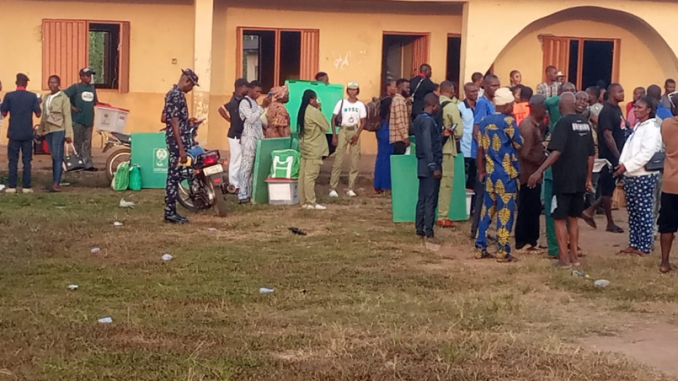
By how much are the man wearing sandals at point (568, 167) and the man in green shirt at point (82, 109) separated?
366 inches

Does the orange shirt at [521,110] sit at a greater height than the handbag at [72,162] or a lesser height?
greater

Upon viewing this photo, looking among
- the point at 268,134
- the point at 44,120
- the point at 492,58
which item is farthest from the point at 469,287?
the point at 492,58

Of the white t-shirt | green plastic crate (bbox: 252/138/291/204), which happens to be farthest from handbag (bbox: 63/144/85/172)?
the white t-shirt

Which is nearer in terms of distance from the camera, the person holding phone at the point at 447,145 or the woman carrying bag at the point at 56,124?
the person holding phone at the point at 447,145

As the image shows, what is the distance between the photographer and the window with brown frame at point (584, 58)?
19922 mm

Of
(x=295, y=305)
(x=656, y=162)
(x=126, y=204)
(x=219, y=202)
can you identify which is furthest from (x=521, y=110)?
(x=295, y=305)

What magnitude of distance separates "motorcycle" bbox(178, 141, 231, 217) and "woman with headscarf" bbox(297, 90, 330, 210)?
48.3 inches

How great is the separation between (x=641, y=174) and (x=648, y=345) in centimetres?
415

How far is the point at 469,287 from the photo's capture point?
8.53 meters

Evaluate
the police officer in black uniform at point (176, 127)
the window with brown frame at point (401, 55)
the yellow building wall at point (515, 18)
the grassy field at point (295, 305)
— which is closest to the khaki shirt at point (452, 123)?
the grassy field at point (295, 305)

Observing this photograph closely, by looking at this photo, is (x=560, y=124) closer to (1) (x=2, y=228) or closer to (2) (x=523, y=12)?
(1) (x=2, y=228)

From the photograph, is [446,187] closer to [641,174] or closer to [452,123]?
[452,123]

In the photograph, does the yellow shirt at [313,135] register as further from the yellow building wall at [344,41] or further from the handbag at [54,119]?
the yellow building wall at [344,41]

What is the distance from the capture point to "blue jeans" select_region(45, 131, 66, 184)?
1469 cm
